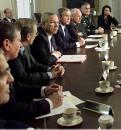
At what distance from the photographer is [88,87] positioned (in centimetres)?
210

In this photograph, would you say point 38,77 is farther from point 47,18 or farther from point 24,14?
point 24,14

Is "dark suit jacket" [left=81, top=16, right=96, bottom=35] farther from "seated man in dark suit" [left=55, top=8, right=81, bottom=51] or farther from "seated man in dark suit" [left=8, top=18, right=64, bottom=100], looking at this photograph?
"seated man in dark suit" [left=8, top=18, right=64, bottom=100]

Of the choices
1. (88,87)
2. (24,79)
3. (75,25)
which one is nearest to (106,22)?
(75,25)

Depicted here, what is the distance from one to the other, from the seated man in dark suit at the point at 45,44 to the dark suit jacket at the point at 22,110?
1.33 m

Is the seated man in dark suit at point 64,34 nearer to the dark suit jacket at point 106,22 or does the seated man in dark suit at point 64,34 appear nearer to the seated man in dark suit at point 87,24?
the seated man in dark suit at point 87,24

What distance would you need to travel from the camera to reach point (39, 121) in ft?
5.20

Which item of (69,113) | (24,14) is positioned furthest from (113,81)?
(24,14)

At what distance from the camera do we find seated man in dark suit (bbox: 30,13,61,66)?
10.0 feet

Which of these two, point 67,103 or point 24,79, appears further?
point 24,79

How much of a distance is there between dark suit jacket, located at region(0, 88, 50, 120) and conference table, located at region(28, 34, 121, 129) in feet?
0.20

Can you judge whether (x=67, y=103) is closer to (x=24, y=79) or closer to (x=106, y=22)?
(x=24, y=79)

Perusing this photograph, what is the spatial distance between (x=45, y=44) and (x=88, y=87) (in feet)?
3.88

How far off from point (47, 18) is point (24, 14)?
5575 millimetres

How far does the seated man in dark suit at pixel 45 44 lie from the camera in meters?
3.06
